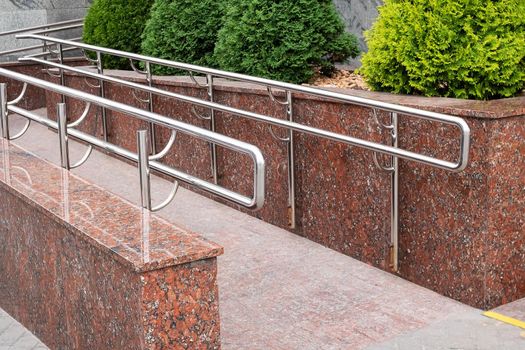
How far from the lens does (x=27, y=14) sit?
1480 cm

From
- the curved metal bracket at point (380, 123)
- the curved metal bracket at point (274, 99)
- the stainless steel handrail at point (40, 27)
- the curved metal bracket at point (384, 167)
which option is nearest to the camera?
the curved metal bracket at point (380, 123)

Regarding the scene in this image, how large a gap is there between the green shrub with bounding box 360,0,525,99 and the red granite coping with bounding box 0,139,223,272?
245 centimetres

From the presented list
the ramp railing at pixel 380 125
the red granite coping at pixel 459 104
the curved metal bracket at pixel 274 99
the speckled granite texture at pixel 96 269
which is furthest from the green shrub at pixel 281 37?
the speckled granite texture at pixel 96 269

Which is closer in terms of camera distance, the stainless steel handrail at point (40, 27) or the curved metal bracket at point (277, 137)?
the curved metal bracket at point (277, 137)

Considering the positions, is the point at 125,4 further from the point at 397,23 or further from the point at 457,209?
the point at 457,209

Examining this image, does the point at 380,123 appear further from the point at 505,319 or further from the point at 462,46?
the point at 505,319

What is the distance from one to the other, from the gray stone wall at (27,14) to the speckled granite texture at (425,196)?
8.74 meters

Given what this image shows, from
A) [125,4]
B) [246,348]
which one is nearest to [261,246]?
[246,348]

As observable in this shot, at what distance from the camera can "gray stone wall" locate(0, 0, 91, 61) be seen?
1478cm

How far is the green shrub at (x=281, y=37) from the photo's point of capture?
777cm

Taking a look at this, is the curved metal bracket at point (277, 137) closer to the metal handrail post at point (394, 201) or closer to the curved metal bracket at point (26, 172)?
the metal handrail post at point (394, 201)

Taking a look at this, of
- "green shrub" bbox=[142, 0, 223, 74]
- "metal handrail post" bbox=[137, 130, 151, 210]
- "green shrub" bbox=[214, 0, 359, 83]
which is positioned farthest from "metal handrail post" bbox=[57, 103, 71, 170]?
"green shrub" bbox=[142, 0, 223, 74]

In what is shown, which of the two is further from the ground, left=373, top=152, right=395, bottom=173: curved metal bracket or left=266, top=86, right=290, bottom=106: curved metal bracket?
left=266, top=86, right=290, bottom=106: curved metal bracket

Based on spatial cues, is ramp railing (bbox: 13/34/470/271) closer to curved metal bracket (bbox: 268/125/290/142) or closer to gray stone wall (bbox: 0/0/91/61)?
curved metal bracket (bbox: 268/125/290/142)
